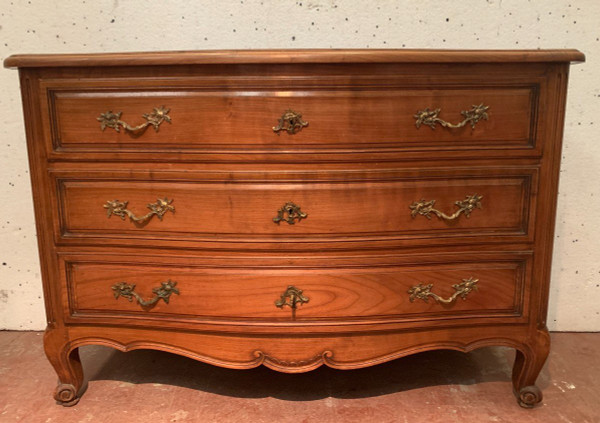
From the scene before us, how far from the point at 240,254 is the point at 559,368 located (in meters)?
1.44

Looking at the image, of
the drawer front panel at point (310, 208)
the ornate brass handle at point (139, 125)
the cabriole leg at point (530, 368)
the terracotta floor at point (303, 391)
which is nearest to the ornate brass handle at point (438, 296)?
the drawer front panel at point (310, 208)

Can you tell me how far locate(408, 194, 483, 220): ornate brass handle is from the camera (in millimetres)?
1687

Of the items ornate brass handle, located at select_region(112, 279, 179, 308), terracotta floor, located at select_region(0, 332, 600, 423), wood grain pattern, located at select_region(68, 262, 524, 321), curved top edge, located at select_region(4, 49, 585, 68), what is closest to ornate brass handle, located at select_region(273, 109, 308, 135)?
curved top edge, located at select_region(4, 49, 585, 68)

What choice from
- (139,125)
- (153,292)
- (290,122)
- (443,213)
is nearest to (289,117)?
(290,122)

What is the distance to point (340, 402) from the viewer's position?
1.95m

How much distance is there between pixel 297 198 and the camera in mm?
1664

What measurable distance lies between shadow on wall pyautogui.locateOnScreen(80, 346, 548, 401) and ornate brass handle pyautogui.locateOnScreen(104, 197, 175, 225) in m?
0.74

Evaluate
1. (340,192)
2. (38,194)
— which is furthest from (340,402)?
(38,194)

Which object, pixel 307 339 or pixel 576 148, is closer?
pixel 307 339

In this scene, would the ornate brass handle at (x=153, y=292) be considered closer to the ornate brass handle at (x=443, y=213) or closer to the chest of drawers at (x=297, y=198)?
the chest of drawers at (x=297, y=198)

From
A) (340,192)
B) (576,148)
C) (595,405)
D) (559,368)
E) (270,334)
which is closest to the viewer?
(340,192)

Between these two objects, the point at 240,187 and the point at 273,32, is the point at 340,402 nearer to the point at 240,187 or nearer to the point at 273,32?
the point at 240,187

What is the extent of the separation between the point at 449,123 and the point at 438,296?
1.83 ft

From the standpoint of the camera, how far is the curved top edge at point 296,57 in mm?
1550
